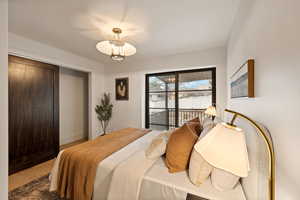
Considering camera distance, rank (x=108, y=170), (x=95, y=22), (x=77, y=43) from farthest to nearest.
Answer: (x=77, y=43), (x=95, y=22), (x=108, y=170)

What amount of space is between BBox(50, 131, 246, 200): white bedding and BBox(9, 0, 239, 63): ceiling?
5.99 feet

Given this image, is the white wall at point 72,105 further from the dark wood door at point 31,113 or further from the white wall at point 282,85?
the white wall at point 282,85

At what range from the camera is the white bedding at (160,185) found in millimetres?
971

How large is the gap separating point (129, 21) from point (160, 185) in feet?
6.84

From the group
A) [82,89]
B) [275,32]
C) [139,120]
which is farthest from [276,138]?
[82,89]

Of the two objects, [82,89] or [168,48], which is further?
[82,89]

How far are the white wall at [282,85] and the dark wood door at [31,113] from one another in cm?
336

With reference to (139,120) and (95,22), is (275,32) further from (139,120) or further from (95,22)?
(139,120)

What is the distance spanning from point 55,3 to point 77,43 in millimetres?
1143

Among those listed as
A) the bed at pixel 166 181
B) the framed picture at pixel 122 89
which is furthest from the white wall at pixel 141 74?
the bed at pixel 166 181

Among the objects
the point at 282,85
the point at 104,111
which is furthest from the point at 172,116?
the point at 282,85

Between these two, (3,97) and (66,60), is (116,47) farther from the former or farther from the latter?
(66,60)

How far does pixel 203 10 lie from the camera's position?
1.65m

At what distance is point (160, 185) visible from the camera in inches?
42.2
